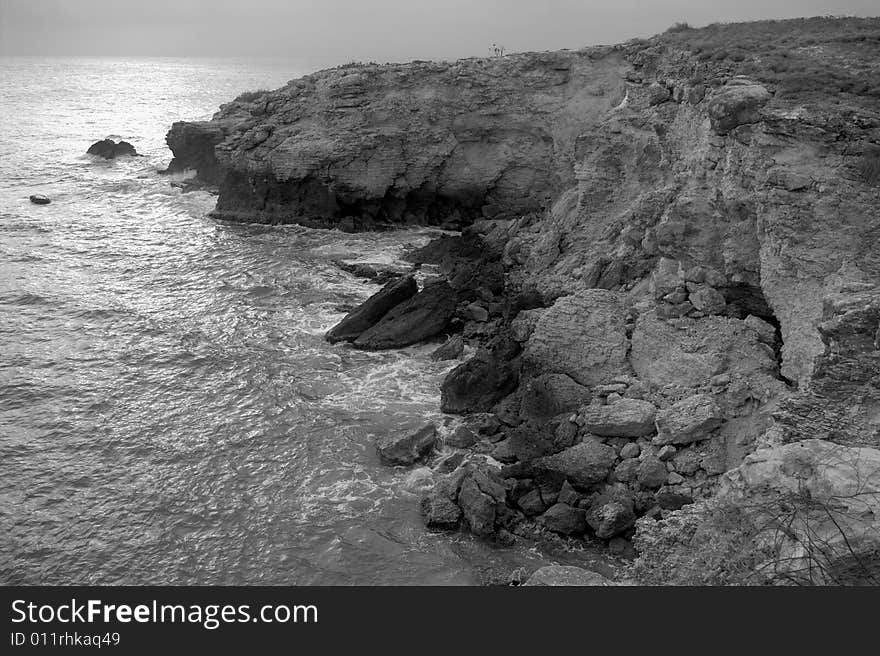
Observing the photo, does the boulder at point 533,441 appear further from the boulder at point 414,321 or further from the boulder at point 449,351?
the boulder at point 414,321

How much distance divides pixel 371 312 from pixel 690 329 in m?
11.4

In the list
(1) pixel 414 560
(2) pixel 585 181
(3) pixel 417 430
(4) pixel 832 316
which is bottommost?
(1) pixel 414 560

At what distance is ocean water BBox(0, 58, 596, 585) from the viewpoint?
1426 cm

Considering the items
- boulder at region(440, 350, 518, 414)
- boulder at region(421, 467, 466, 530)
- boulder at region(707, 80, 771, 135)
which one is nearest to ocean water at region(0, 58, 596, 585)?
boulder at region(421, 467, 466, 530)

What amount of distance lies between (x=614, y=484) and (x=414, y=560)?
15.2 feet

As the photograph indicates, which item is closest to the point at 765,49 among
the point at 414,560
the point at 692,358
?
the point at 692,358

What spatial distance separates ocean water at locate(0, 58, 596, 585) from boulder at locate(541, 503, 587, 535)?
32.5 inches

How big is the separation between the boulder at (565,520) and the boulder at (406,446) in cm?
381

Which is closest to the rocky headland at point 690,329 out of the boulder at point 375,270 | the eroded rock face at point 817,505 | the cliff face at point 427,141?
the eroded rock face at point 817,505

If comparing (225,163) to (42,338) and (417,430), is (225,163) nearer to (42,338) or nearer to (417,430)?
(42,338)

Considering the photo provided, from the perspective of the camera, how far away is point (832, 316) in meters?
13.1

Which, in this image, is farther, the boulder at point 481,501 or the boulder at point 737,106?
the boulder at point 737,106

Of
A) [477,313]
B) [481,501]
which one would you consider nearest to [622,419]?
[481,501]

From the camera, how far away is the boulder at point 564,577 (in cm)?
1127
